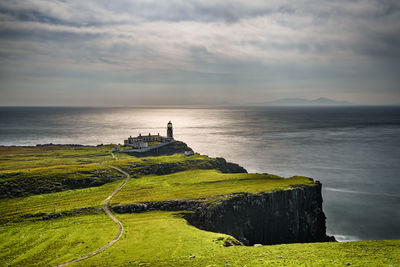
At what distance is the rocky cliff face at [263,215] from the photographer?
60438mm

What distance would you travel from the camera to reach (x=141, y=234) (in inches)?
1869

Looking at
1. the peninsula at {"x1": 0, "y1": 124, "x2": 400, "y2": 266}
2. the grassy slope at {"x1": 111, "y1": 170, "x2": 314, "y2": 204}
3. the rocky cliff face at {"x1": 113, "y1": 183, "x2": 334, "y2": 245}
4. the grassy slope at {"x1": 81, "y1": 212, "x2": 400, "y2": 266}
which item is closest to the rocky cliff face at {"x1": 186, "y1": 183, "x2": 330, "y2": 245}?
the rocky cliff face at {"x1": 113, "y1": 183, "x2": 334, "y2": 245}

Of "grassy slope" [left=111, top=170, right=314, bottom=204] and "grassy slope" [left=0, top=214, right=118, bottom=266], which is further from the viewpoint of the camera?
"grassy slope" [left=111, top=170, right=314, bottom=204]

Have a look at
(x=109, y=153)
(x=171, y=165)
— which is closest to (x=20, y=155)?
(x=109, y=153)

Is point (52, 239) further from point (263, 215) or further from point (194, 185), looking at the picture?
point (263, 215)

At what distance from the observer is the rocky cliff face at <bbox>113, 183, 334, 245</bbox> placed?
60438 millimetres

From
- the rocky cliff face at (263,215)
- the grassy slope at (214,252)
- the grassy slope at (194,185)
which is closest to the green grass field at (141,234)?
the grassy slope at (214,252)

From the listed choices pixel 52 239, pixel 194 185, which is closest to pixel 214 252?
pixel 52 239

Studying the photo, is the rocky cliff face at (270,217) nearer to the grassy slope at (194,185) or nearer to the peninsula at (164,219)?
the peninsula at (164,219)

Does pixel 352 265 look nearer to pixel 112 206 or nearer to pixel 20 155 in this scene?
pixel 112 206

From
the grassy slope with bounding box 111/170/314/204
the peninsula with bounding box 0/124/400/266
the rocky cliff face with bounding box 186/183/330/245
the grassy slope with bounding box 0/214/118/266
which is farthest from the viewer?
the grassy slope with bounding box 111/170/314/204

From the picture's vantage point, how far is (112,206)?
61.7 metres

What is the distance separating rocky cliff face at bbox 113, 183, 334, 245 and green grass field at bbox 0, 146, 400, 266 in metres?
3.01

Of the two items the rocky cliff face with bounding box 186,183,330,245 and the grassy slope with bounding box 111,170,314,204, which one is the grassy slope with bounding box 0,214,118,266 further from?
the rocky cliff face with bounding box 186,183,330,245
